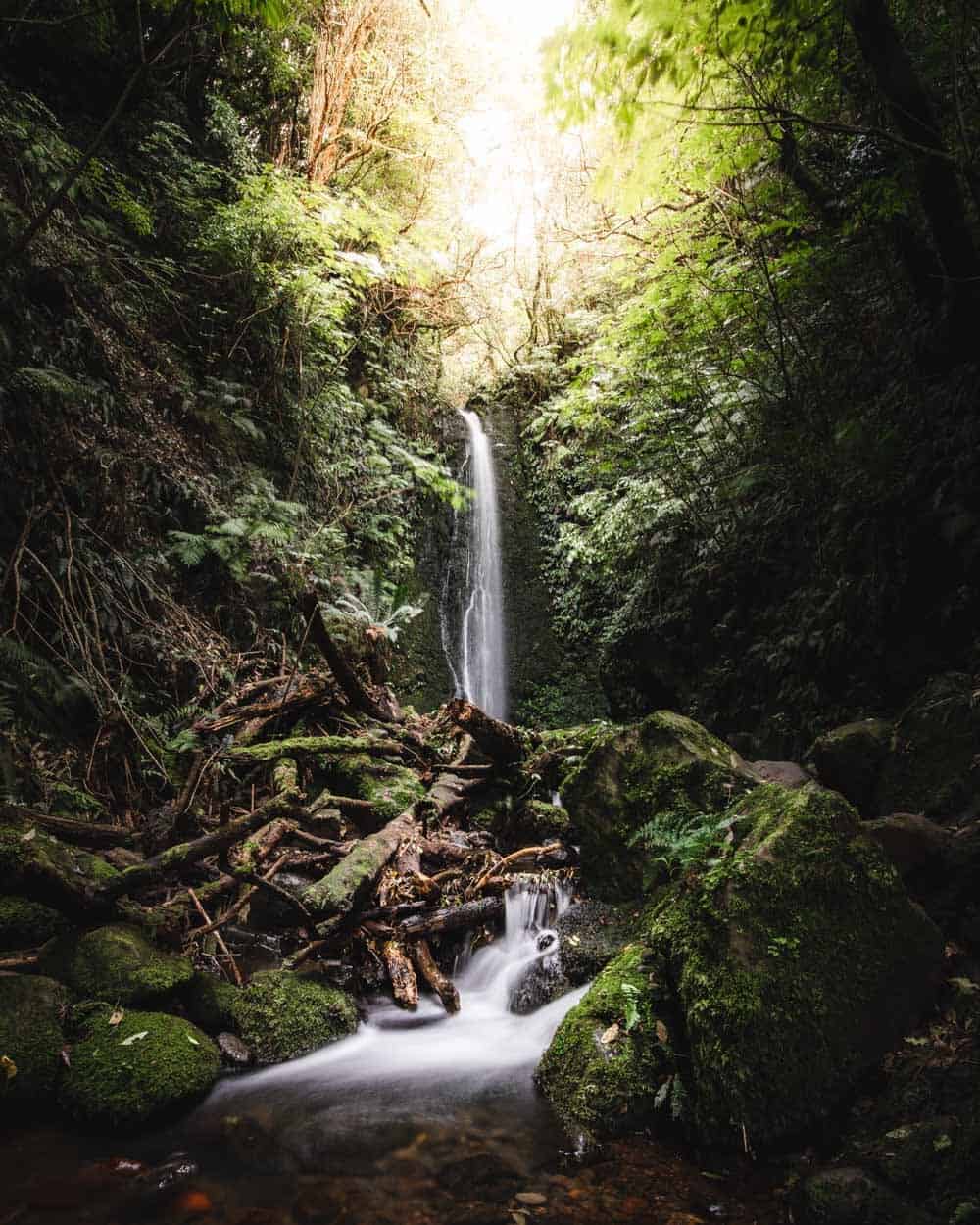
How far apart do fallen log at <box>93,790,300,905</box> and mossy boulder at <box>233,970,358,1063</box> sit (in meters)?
0.80

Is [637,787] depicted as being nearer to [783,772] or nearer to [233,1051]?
[783,772]

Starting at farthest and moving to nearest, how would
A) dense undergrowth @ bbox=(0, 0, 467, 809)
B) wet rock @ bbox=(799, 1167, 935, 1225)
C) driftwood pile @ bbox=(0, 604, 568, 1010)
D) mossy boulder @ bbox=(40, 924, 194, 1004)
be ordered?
dense undergrowth @ bbox=(0, 0, 467, 809) → driftwood pile @ bbox=(0, 604, 568, 1010) → mossy boulder @ bbox=(40, 924, 194, 1004) → wet rock @ bbox=(799, 1167, 935, 1225)

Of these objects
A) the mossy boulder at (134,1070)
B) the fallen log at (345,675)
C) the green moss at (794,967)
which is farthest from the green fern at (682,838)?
the fallen log at (345,675)

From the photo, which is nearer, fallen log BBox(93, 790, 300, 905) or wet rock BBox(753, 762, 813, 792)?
fallen log BBox(93, 790, 300, 905)

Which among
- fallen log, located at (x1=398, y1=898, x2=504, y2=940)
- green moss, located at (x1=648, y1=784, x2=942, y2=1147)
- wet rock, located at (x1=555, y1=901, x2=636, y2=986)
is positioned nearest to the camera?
green moss, located at (x1=648, y1=784, x2=942, y2=1147)

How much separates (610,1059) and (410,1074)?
46.2 inches

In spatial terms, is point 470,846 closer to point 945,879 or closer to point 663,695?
point 945,879

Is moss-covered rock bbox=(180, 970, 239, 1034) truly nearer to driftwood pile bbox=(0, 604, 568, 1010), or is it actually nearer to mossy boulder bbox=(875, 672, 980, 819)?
driftwood pile bbox=(0, 604, 568, 1010)

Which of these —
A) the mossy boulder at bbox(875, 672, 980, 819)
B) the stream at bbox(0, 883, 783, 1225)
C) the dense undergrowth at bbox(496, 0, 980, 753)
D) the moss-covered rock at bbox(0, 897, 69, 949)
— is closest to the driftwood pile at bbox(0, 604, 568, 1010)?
the moss-covered rock at bbox(0, 897, 69, 949)

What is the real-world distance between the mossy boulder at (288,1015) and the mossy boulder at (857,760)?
3.30 meters

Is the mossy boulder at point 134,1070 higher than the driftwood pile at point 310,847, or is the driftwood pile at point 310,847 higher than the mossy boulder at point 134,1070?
the driftwood pile at point 310,847

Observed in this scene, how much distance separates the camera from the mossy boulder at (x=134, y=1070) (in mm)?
2590

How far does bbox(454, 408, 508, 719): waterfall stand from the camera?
39.5 feet

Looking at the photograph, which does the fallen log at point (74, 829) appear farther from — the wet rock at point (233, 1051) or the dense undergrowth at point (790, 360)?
the dense undergrowth at point (790, 360)
